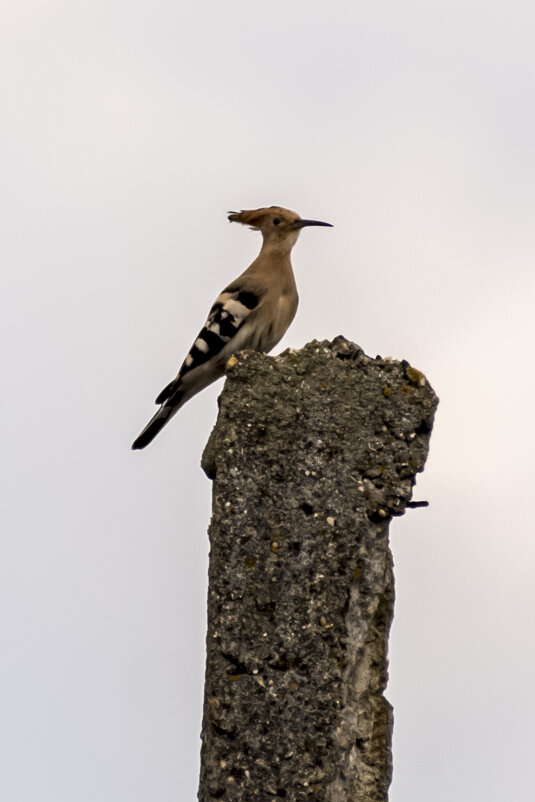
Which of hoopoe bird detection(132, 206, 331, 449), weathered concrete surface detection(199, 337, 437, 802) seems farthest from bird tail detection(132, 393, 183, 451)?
weathered concrete surface detection(199, 337, 437, 802)

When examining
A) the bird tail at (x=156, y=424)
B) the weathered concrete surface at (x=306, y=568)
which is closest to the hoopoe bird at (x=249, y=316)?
the bird tail at (x=156, y=424)

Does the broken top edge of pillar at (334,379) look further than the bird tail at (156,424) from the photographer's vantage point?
No

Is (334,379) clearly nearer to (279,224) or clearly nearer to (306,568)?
(306,568)

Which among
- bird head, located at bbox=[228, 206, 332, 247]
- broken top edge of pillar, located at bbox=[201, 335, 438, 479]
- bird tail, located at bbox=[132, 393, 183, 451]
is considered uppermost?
bird head, located at bbox=[228, 206, 332, 247]

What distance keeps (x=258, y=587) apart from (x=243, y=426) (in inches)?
30.2

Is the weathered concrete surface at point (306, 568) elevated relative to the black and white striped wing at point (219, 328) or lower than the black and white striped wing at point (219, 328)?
lower

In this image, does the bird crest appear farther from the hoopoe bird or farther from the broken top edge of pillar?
the broken top edge of pillar

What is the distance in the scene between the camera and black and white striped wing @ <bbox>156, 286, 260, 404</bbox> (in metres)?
8.60

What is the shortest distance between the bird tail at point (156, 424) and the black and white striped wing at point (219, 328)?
409 millimetres

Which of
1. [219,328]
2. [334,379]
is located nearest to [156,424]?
[219,328]

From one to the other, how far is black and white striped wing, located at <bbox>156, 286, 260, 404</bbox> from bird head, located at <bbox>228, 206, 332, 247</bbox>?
71 cm

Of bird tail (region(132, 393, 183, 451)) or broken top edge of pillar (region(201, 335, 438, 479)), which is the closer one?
broken top edge of pillar (region(201, 335, 438, 479))

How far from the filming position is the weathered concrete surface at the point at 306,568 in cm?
612

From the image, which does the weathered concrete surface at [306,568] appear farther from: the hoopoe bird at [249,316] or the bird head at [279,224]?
the bird head at [279,224]
